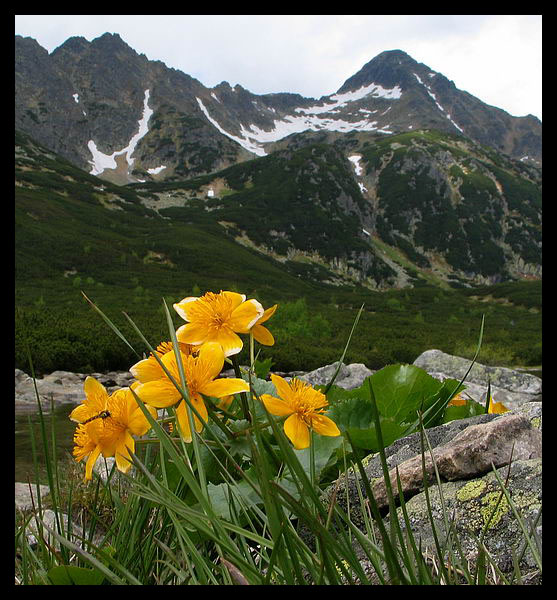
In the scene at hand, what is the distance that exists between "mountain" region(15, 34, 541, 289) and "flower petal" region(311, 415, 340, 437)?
1805 inches

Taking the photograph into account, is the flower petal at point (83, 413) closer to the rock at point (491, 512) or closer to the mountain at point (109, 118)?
the rock at point (491, 512)

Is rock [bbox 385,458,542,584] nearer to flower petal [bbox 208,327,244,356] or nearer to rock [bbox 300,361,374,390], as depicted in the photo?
flower petal [bbox 208,327,244,356]

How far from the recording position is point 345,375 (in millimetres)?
17250

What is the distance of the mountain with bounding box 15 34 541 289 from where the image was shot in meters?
76.2

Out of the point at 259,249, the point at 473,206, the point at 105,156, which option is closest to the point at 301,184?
the point at 259,249

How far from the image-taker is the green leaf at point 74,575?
65cm

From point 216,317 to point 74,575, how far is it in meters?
0.49

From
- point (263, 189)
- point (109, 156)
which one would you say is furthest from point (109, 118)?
point (263, 189)

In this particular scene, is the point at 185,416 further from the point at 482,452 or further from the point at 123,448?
the point at 482,452

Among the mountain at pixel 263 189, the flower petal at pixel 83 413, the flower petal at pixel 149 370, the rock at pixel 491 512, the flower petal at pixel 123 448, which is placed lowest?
the rock at pixel 491 512

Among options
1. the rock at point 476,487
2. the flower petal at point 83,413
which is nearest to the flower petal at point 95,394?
the flower petal at point 83,413

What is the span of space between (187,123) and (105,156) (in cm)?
3035
